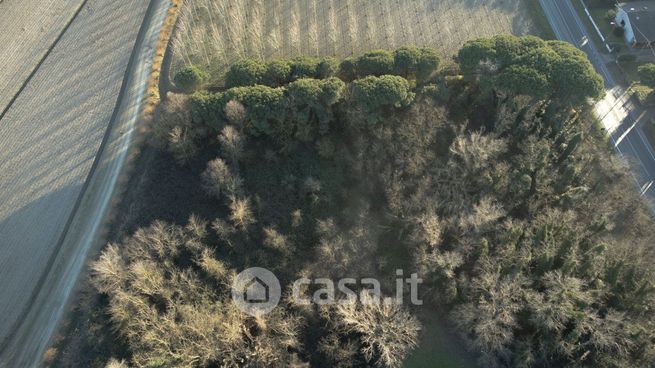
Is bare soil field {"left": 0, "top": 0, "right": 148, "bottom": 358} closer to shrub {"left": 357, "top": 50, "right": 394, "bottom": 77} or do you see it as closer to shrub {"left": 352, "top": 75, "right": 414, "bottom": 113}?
shrub {"left": 352, "top": 75, "right": 414, "bottom": 113}

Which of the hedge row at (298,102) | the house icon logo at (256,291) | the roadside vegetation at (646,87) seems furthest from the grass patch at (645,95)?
the house icon logo at (256,291)

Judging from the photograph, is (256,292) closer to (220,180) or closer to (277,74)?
(220,180)

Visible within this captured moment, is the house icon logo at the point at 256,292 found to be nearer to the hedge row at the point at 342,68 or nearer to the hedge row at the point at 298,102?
the hedge row at the point at 298,102

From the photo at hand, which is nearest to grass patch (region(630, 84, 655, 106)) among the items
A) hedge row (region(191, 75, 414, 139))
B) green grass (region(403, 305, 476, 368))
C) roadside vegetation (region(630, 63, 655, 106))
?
roadside vegetation (region(630, 63, 655, 106))

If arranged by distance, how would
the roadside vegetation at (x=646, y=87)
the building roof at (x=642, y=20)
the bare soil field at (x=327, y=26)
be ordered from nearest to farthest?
the roadside vegetation at (x=646, y=87) → the building roof at (x=642, y=20) → the bare soil field at (x=327, y=26)

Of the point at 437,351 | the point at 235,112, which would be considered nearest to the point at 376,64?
the point at 235,112

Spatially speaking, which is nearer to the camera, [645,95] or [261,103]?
[261,103]
